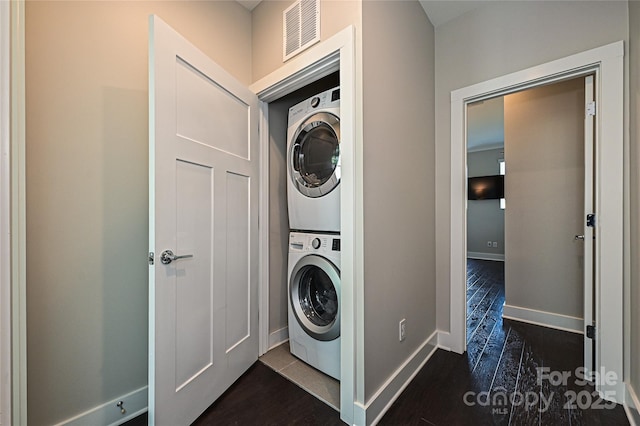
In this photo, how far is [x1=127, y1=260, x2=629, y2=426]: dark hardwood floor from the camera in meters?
1.30

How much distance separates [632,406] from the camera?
4.23 ft

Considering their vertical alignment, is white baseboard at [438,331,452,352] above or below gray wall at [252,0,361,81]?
below

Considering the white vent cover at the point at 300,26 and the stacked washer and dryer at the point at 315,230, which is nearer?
the white vent cover at the point at 300,26

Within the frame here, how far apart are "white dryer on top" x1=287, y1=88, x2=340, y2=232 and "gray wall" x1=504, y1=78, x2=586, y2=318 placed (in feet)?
6.88

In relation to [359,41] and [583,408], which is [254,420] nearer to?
[583,408]

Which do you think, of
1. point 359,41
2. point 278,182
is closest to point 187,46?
point 359,41

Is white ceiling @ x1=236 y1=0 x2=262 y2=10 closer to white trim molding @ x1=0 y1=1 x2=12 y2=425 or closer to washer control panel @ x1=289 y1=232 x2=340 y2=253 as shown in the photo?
white trim molding @ x1=0 y1=1 x2=12 y2=425

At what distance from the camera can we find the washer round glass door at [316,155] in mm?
1601

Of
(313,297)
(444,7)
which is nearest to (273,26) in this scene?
(444,7)

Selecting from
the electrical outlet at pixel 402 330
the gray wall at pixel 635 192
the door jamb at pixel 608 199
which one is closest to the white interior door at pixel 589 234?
the door jamb at pixel 608 199

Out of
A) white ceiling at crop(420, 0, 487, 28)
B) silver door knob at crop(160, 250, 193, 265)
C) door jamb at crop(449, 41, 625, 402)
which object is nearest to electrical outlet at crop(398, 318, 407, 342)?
door jamb at crop(449, 41, 625, 402)

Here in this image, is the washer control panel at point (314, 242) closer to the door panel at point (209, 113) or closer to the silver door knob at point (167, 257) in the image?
the door panel at point (209, 113)

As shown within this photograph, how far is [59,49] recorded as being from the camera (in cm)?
112

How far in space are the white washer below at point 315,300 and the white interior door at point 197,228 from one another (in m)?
0.30
